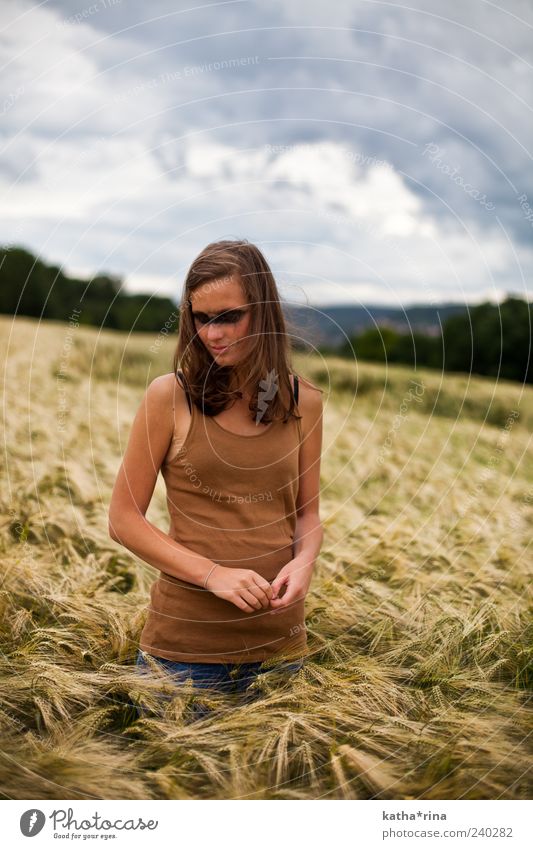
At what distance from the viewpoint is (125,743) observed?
2537 mm

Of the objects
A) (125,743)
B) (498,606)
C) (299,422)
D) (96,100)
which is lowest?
(125,743)

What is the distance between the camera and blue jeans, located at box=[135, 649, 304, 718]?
8.42ft

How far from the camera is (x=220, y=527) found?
2.56m

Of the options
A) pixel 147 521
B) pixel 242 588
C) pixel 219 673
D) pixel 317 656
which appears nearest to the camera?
pixel 242 588

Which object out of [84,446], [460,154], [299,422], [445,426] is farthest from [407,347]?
[299,422]

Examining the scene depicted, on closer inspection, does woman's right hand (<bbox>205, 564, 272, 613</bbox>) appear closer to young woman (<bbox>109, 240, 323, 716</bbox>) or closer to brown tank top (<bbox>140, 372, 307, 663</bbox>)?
young woman (<bbox>109, 240, 323, 716</bbox>)

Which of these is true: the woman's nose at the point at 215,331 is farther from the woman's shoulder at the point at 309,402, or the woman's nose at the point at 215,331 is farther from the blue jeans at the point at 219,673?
the blue jeans at the point at 219,673

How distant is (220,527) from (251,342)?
0.62 metres

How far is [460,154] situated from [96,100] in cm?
157

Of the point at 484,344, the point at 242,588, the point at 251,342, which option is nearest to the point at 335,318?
the point at 251,342

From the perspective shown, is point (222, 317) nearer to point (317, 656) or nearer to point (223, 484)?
point (223, 484)

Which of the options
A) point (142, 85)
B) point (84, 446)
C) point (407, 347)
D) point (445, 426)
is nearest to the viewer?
point (142, 85)
